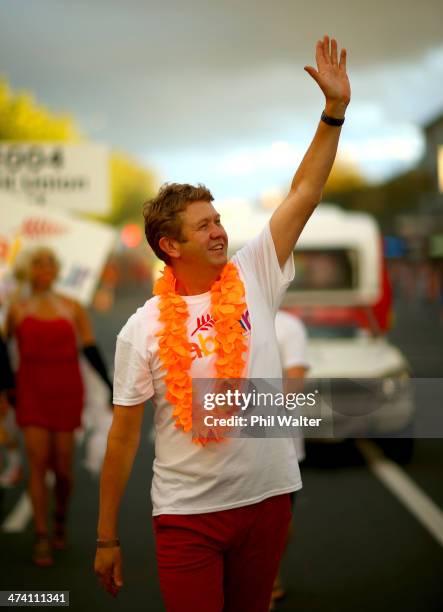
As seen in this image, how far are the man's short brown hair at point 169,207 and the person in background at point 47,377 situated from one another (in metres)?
3.02

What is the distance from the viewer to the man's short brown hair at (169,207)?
120 inches

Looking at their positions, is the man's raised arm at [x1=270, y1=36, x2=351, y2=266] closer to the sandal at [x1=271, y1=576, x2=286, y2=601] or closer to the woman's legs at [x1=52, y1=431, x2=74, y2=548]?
the sandal at [x1=271, y1=576, x2=286, y2=601]

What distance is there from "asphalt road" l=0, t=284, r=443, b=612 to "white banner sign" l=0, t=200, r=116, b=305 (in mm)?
1679

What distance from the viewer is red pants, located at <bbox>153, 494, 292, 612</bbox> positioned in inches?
116

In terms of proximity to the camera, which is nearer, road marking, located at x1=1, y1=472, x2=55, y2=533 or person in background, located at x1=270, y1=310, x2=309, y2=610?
person in background, located at x1=270, y1=310, x2=309, y2=610

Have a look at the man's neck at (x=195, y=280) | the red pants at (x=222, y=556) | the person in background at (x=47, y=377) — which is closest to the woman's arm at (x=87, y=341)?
the person in background at (x=47, y=377)

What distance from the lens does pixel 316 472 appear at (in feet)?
28.8

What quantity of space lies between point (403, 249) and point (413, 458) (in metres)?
42.7

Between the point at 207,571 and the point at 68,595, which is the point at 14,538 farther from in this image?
the point at 207,571

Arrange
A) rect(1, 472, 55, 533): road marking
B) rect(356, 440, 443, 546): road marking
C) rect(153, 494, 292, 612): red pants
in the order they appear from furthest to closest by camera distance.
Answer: rect(1, 472, 55, 533): road marking → rect(356, 440, 443, 546): road marking → rect(153, 494, 292, 612): red pants

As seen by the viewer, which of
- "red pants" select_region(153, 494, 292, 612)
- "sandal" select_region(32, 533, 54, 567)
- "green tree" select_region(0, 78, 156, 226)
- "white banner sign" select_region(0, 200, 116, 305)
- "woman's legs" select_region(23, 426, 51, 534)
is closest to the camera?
"red pants" select_region(153, 494, 292, 612)

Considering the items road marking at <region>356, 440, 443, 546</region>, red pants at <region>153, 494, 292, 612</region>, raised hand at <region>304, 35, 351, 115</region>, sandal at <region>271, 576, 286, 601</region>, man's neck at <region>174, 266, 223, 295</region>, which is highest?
raised hand at <region>304, 35, 351, 115</region>

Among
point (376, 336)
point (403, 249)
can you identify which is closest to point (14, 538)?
point (376, 336)

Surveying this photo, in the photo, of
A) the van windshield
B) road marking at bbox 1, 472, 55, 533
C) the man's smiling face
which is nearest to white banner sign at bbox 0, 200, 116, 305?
road marking at bbox 1, 472, 55, 533
